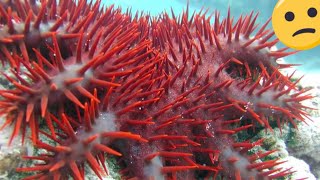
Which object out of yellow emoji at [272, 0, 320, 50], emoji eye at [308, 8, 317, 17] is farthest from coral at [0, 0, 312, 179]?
emoji eye at [308, 8, 317, 17]

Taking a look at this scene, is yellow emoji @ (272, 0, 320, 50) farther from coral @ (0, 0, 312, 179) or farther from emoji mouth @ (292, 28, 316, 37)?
coral @ (0, 0, 312, 179)

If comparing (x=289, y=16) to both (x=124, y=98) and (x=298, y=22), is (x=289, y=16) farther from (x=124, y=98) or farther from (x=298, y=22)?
(x=124, y=98)

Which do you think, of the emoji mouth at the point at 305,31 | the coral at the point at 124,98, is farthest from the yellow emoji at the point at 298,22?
the coral at the point at 124,98

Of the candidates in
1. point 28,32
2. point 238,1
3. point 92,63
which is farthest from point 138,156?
point 238,1

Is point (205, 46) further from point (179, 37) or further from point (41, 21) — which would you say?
point (41, 21)

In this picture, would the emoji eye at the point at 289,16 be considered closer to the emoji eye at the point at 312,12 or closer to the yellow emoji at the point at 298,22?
the yellow emoji at the point at 298,22
